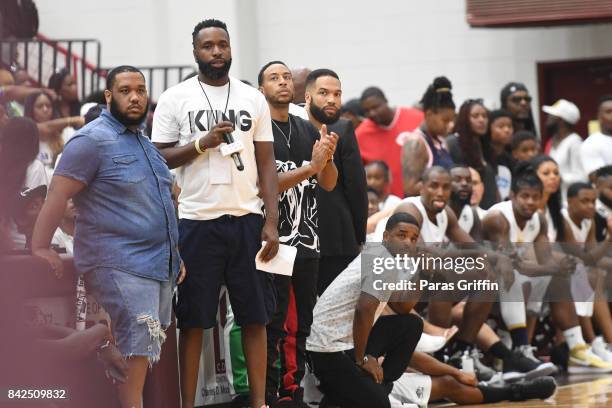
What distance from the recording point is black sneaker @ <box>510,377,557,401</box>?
323 inches

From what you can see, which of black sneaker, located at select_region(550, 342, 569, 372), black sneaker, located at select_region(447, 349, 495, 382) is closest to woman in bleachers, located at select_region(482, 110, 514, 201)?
black sneaker, located at select_region(550, 342, 569, 372)

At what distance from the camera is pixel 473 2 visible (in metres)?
13.8

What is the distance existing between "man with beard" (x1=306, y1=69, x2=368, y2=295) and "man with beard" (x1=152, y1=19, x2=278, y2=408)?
1.13 m

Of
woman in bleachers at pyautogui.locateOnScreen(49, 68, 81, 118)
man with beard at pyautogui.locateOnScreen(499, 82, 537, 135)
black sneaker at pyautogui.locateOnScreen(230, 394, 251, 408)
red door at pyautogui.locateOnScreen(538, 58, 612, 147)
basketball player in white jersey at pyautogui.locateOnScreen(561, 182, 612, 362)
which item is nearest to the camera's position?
black sneaker at pyautogui.locateOnScreen(230, 394, 251, 408)

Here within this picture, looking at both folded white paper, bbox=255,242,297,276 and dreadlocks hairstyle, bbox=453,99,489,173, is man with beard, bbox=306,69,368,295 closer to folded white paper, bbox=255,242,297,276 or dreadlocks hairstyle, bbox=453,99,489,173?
folded white paper, bbox=255,242,297,276

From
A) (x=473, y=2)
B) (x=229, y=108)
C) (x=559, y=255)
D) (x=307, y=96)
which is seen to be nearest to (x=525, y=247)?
(x=559, y=255)

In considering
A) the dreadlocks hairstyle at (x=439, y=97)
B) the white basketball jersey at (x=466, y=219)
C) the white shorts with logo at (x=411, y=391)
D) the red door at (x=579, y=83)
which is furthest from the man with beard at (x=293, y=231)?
the red door at (x=579, y=83)

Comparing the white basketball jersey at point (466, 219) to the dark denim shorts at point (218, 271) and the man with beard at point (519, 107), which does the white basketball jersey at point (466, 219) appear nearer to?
the man with beard at point (519, 107)

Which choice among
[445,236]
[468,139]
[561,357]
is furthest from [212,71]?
[561,357]

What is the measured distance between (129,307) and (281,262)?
103 centimetres

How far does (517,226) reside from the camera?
9.66 m

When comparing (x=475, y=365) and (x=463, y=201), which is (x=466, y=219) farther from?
(x=475, y=365)

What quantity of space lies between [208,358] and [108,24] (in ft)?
27.7

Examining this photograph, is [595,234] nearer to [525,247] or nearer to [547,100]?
[525,247]
